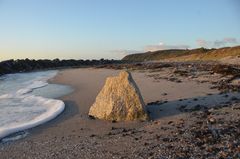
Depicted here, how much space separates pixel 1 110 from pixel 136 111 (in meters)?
4.81

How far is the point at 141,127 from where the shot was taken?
25.4ft

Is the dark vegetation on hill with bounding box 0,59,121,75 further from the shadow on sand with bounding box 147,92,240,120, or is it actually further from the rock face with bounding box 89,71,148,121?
the rock face with bounding box 89,71,148,121

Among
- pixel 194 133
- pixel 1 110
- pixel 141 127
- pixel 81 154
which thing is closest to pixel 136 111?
pixel 141 127

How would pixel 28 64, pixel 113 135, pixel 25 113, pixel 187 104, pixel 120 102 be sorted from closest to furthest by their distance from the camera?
pixel 113 135 < pixel 120 102 < pixel 187 104 < pixel 25 113 < pixel 28 64

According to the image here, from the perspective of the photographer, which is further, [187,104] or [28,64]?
[28,64]

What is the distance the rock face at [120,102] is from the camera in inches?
337

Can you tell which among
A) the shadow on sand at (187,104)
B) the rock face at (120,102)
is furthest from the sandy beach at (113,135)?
the rock face at (120,102)

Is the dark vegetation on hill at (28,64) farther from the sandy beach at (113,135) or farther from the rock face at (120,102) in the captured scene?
the sandy beach at (113,135)

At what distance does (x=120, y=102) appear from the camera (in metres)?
8.79

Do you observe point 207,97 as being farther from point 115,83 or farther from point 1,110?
point 1,110

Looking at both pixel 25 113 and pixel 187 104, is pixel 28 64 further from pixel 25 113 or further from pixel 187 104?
pixel 187 104

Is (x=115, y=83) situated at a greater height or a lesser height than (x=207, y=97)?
greater

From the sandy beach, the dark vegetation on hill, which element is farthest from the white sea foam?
the dark vegetation on hill

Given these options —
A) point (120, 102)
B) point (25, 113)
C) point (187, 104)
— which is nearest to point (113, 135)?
point (120, 102)
